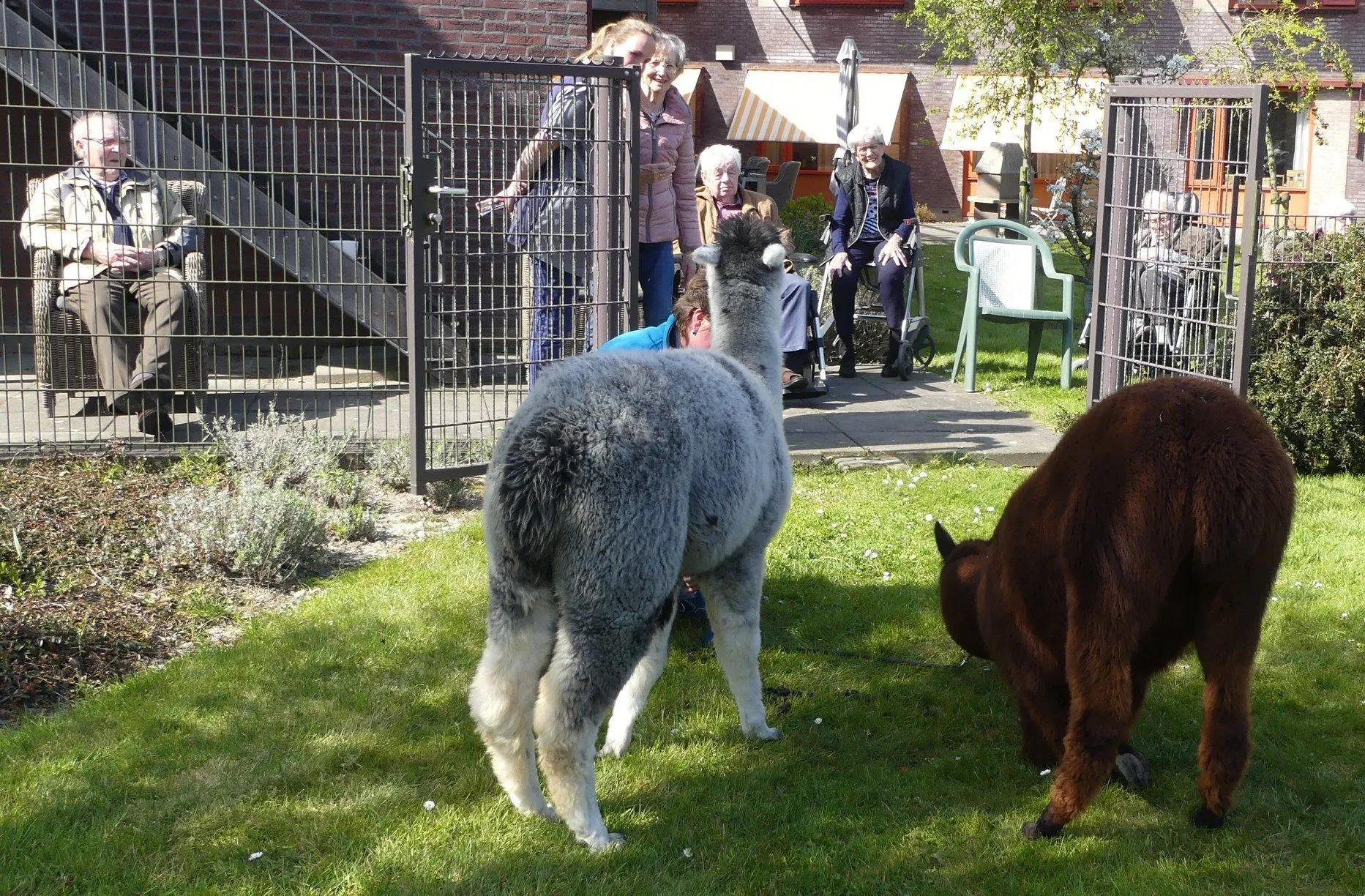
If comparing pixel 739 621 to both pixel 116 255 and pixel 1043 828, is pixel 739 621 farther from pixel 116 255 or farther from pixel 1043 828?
pixel 116 255

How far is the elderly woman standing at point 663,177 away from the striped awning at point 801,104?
69.0ft

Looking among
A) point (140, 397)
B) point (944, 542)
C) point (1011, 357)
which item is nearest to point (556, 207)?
point (140, 397)

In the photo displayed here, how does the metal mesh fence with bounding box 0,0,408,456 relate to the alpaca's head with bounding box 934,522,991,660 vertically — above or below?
above

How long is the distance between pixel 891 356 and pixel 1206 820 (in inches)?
273

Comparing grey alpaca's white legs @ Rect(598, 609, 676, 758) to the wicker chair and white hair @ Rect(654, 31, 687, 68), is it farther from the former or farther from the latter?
white hair @ Rect(654, 31, 687, 68)

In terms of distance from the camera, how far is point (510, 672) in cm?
354

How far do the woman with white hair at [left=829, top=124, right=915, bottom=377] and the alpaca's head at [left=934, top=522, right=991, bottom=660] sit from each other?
566cm

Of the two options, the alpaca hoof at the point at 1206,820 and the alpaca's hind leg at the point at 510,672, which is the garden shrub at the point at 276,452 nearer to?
the alpaca's hind leg at the point at 510,672

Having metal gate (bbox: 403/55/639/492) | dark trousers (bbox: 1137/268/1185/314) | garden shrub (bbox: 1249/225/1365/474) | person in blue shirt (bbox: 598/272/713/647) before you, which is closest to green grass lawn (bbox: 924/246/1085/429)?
dark trousers (bbox: 1137/268/1185/314)

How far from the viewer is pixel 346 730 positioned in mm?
4328

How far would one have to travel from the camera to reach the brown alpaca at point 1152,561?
3396mm

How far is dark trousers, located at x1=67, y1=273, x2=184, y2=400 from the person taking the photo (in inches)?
288

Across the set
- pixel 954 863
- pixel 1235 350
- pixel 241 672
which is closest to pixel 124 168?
pixel 241 672

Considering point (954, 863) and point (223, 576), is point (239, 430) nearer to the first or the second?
point (223, 576)
